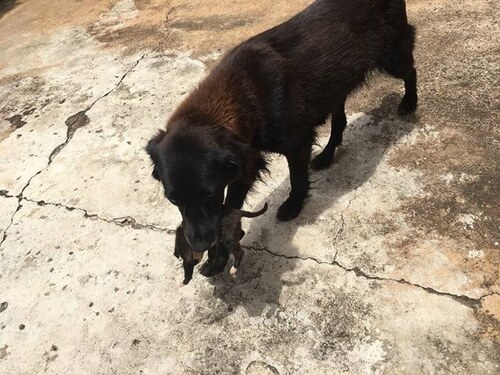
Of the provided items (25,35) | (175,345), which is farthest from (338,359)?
(25,35)

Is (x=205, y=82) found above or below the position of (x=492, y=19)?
above

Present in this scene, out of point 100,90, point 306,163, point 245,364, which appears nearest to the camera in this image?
point 245,364

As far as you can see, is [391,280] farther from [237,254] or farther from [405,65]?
[405,65]

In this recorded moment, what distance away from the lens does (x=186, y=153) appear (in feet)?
7.51

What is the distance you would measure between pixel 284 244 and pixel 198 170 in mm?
1008

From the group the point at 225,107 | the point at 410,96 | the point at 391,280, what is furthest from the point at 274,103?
the point at 410,96

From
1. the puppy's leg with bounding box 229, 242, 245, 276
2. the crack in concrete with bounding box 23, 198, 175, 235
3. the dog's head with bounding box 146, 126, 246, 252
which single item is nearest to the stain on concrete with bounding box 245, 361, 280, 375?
the puppy's leg with bounding box 229, 242, 245, 276

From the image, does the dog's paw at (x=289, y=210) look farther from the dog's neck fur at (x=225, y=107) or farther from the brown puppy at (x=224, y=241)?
the dog's neck fur at (x=225, y=107)

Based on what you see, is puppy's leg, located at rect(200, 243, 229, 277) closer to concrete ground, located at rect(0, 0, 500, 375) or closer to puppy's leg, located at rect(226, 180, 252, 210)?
concrete ground, located at rect(0, 0, 500, 375)

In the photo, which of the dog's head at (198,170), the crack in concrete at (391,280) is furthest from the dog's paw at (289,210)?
the dog's head at (198,170)

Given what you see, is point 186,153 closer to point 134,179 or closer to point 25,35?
point 134,179

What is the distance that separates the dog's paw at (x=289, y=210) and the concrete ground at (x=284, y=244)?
0.06 m

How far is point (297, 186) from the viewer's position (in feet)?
10.3

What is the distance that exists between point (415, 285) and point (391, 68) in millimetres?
1670
